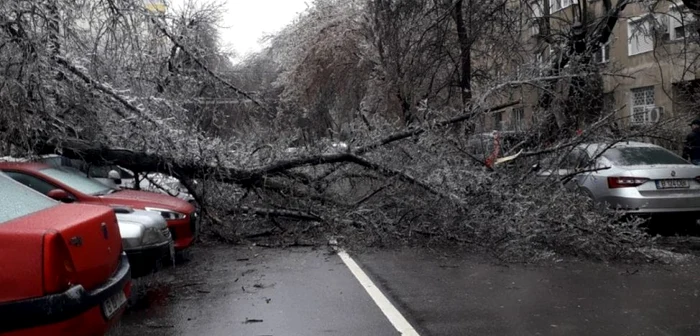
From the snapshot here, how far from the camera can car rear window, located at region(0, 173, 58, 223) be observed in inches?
155

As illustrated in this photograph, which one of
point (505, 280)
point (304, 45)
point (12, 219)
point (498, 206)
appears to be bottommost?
point (505, 280)

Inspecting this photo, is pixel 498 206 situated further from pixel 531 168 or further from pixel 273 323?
pixel 273 323

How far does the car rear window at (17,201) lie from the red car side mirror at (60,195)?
10.3 feet

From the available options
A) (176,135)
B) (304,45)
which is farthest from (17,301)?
(304,45)

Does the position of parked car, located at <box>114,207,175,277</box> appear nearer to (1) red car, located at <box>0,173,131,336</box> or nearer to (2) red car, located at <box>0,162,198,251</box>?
(2) red car, located at <box>0,162,198,251</box>

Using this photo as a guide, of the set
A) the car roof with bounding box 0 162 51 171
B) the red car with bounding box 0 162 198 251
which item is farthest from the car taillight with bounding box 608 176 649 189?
the car roof with bounding box 0 162 51 171

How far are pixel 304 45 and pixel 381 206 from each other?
15.1m

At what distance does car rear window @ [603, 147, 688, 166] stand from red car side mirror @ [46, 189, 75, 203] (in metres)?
7.89

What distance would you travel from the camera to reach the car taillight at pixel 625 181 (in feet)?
32.3

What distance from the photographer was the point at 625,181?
9930 millimetres

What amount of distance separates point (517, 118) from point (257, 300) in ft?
21.0

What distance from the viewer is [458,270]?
789 cm

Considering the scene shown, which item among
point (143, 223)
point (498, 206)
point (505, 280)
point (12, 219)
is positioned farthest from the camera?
point (498, 206)

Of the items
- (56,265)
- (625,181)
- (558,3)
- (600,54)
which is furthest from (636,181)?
(600,54)
